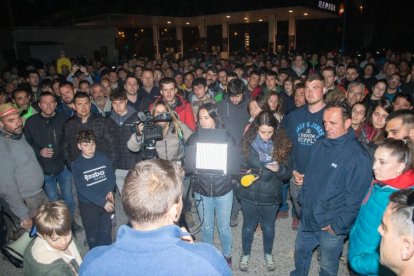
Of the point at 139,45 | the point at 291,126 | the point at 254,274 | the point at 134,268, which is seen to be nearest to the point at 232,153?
the point at 291,126

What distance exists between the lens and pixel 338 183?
9.95 ft

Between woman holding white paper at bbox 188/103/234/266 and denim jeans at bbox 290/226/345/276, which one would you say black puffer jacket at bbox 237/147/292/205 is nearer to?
woman holding white paper at bbox 188/103/234/266

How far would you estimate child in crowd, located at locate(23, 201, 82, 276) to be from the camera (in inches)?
92.6

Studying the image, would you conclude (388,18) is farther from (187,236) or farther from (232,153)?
Result: (187,236)

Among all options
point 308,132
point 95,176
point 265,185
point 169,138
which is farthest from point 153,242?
point 308,132

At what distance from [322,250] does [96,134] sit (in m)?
3.33

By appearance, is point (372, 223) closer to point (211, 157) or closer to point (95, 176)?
point (211, 157)

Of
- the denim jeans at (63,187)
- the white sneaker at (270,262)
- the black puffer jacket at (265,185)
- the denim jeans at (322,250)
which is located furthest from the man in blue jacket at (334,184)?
the denim jeans at (63,187)

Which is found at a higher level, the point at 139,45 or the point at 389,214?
the point at 139,45

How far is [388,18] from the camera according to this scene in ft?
88.8

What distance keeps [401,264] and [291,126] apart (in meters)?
2.89

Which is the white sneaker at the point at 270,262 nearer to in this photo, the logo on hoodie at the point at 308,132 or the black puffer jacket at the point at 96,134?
the logo on hoodie at the point at 308,132

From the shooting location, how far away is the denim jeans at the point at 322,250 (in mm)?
3158

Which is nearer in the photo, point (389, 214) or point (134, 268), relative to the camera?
point (134, 268)
